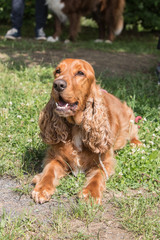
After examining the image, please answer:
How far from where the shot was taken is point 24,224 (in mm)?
1957

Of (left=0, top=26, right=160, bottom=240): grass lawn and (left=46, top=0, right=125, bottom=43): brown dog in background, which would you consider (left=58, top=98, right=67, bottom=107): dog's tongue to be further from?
(left=46, top=0, right=125, bottom=43): brown dog in background

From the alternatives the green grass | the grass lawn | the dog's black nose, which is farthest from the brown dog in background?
the green grass

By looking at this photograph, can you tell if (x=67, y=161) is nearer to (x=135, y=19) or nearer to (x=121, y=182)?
(x=121, y=182)

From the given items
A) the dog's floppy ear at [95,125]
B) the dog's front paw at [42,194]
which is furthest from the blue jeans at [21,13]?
the dog's front paw at [42,194]

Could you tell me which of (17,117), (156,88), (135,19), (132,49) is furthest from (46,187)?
(135,19)

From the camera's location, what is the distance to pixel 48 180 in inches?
94.2

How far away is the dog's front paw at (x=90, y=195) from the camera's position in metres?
2.22

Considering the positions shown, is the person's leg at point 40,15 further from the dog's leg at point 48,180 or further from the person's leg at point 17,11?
the dog's leg at point 48,180

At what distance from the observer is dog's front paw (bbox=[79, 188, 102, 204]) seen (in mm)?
2217

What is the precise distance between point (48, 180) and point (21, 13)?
209 inches

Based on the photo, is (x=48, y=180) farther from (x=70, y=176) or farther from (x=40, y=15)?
(x=40, y=15)

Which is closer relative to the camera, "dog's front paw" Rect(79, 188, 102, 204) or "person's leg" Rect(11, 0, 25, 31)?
"dog's front paw" Rect(79, 188, 102, 204)

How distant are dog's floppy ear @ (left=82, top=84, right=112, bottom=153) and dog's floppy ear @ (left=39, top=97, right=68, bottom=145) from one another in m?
0.17

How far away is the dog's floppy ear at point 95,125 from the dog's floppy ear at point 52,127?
6.8 inches
